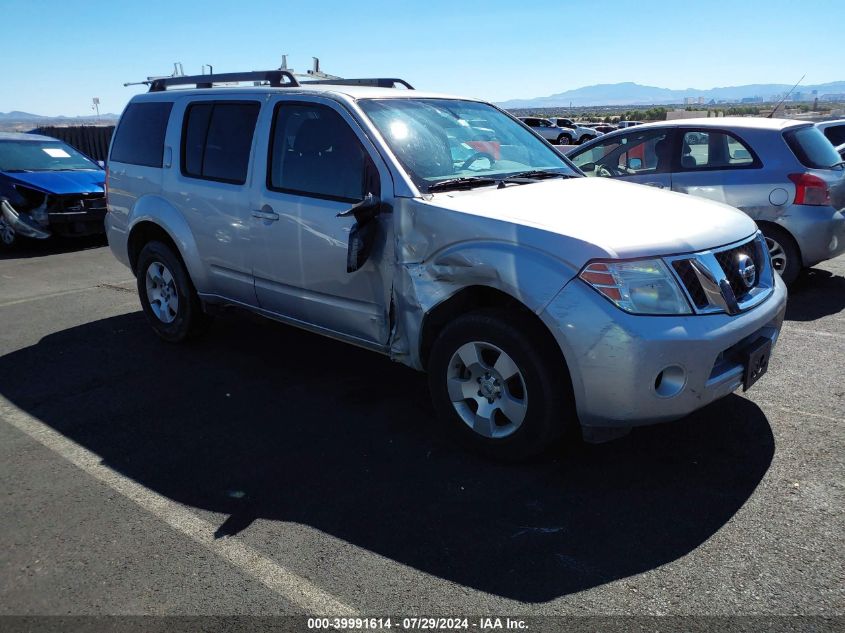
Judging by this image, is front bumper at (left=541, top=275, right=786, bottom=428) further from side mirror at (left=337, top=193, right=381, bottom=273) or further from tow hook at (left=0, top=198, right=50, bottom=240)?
tow hook at (left=0, top=198, right=50, bottom=240)

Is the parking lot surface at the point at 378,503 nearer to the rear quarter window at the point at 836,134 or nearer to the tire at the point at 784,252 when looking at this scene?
the tire at the point at 784,252

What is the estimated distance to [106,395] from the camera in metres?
4.83

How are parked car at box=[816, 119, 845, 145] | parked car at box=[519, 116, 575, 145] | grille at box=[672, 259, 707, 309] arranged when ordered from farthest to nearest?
parked car at box=[519, 116, 575, 145] → parked car at box=[816, 119, 845, 145] → grille at box=[672, 259, 707, 309]

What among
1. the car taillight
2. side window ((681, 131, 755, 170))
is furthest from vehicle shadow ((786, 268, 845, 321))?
side window ((681, 131, 755, 170))

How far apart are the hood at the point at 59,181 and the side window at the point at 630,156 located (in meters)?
7.00

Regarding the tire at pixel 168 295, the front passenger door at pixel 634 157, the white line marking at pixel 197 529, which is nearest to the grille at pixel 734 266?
the white line marking at pixel 197 529

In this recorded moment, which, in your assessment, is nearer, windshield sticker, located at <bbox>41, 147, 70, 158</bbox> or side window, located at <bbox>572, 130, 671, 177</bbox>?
side window, located at <bbox>572, 130, 671, 177</bbox>

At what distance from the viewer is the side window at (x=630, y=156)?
24.0 ft

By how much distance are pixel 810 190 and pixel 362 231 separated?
470 cm

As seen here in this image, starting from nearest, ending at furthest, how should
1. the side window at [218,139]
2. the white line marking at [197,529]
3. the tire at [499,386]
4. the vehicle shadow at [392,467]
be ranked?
the white line marking at [197,529], the vehicle shadow at [392,467], the tire at [499,386], the side window at [218,139]

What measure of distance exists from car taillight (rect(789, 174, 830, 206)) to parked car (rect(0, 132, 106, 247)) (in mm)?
9107

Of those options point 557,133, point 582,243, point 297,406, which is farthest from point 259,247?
point 557,133

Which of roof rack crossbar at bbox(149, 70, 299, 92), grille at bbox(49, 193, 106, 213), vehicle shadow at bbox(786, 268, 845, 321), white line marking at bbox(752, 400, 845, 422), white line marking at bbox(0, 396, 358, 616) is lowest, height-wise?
white line marking at bbox(0, 396, 358, 616)

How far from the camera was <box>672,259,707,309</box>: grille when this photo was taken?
3.29 m
